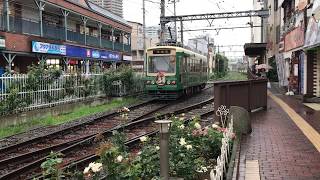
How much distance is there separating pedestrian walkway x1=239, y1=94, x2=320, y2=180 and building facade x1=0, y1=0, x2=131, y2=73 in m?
12.9

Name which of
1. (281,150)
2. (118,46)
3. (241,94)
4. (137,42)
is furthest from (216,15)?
(137,42)

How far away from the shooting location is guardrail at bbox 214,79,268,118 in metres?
12.3

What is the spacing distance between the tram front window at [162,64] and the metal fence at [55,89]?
306 cm

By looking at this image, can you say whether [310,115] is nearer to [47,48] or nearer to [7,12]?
[7,12]

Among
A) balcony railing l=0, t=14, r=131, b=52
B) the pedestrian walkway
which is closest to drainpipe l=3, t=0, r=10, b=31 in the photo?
balcony railing l=0, t=14, r=131, b=52

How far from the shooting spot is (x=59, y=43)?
30250mm

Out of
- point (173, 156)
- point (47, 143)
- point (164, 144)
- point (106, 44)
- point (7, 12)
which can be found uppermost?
point (7, 12)

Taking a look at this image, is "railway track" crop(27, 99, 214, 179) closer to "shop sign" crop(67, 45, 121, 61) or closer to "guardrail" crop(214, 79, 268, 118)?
"guardrail" crop(214, 79, 268, 118)

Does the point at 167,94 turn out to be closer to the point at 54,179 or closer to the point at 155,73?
the point at 155,73

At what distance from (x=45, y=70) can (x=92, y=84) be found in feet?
16.2

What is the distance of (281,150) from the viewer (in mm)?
9406

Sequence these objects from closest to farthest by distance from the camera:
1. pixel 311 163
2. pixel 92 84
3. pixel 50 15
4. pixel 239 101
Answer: pixel 311 163 < pixel 239 101 < pixel 92 84 < pixel 50 15

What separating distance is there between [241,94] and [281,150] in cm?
559

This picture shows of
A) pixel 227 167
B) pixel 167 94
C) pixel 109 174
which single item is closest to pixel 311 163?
pixel 227 167
